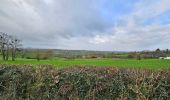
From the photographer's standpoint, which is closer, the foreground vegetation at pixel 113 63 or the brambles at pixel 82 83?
the brambles at pixel 82 83

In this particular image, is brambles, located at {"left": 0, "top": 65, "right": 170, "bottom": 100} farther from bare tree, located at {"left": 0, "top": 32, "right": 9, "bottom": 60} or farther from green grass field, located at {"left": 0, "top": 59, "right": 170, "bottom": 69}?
bare tree, located at {"left": 0, "top": 32, "right": 9, "bottom": 60}

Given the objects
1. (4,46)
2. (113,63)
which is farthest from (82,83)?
(4,46)

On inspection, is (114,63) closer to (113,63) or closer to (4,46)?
(113,63)

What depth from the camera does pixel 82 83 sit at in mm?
6238

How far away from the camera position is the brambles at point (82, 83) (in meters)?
5.70

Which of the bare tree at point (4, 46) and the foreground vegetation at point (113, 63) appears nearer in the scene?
the foreground vegetation at point (113, 63)

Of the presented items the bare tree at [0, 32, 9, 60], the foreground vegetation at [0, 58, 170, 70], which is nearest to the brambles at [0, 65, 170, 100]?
the foreground vegetation at [0, 58, 170, 70]

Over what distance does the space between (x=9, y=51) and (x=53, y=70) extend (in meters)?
77.9

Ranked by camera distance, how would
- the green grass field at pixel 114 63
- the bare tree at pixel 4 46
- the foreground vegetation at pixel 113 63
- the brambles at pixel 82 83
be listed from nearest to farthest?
the brambles at pixel 82 83 → the foreground vegetation at pixel 113 63 → the green grass field at pixel 114 63 → the bare tree at pixel 4 46

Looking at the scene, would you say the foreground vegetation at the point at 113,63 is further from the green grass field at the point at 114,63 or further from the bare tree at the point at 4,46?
the bare tree at the point at 4,46

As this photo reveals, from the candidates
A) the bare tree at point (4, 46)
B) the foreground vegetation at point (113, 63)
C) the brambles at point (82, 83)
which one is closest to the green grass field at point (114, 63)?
the foreground vegetation at point (113, 63)

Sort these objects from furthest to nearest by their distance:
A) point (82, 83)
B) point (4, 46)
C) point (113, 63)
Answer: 1. point (4, 46)
2. point (113, 63)
3. point (82, 83)

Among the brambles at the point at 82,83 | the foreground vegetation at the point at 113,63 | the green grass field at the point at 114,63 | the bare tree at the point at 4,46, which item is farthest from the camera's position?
the bare tree at the point at 4,46

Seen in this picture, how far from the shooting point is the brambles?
18.7ft
